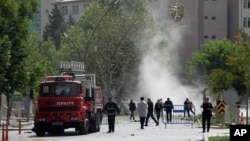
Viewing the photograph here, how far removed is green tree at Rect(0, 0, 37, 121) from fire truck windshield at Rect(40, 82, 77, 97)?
7.10 ft

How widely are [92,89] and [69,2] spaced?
13091 cm

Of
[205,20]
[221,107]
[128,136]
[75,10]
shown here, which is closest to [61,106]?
[128,136]

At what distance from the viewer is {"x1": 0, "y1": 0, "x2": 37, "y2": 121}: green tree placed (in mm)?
40531

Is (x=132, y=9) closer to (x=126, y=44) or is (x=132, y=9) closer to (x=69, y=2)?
(x=126, y=44)

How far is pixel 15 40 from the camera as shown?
4581cm

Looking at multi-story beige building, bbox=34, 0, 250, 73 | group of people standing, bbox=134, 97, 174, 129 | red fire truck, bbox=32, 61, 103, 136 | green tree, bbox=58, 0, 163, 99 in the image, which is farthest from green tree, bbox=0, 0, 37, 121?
multi-story beige building, bbox=34, 0, 250, 73

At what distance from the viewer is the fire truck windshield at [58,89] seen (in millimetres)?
40125

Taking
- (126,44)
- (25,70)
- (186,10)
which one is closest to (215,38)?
(186,10)

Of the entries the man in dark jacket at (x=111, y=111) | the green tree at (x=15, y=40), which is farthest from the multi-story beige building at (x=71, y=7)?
the man in dark jacket at (x=111, y=111)

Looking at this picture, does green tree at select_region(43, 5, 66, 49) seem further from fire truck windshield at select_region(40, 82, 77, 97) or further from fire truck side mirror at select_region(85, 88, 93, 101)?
fire truck windshield at select_region(40, 82, 77, 97)

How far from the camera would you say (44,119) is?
40.1m

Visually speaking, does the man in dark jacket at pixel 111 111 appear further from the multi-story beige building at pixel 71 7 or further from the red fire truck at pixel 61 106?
the multi-story beige building at pixel 71 7

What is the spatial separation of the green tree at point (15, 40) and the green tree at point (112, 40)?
37406 mm

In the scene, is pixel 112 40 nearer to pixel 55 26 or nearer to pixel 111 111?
pixel 111 111
